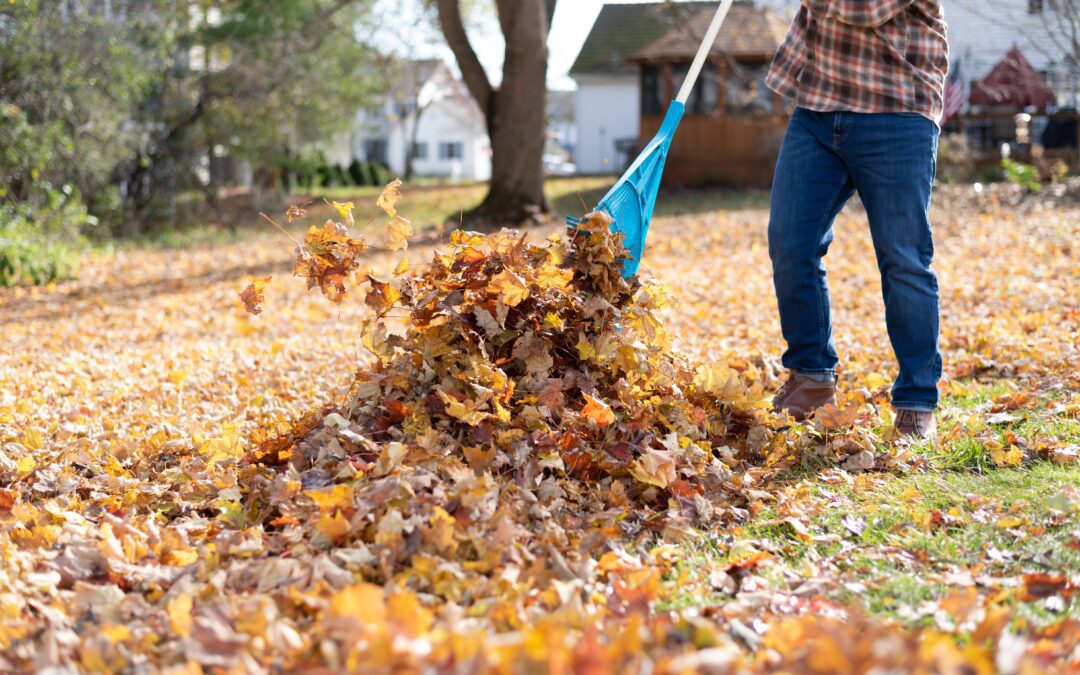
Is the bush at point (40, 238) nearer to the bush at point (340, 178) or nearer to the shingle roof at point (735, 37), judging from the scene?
the shingle roof at point (735, 37)

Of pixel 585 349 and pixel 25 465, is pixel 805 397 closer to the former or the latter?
pixel 585 349

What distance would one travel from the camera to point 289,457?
3.20 m

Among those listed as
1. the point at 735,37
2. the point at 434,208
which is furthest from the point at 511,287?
the point at 735,37

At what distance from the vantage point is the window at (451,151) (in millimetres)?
53781

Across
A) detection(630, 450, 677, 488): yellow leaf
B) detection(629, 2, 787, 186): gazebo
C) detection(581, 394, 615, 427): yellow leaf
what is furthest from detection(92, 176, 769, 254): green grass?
detection(630, 450, 677, 488): yellow leaf

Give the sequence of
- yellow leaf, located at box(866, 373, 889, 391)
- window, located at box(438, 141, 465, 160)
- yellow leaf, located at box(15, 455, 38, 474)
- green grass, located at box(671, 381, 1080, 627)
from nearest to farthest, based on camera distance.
Result: green grass, located at box(671, 381, 1080, 627)
yellow leaf, located at box(15, 455, 38, 474)
yellow leaf, located at box(866, 373, 889, 391)
window, located at box(438, 141, 465, 160)

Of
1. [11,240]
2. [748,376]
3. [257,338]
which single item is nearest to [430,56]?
[11,240]

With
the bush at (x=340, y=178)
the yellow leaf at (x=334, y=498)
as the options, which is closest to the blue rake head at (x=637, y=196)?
the yellow leaf at (x=334, y=498)

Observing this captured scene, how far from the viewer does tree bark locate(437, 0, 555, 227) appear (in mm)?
13219

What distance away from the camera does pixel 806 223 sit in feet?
11.8

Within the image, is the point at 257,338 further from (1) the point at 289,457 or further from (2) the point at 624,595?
(2) the point at 624,595

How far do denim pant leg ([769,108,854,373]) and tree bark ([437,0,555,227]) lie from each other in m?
9.80

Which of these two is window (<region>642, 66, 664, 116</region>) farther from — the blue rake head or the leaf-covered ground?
the blue rake head

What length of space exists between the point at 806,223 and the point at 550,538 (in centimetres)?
169
